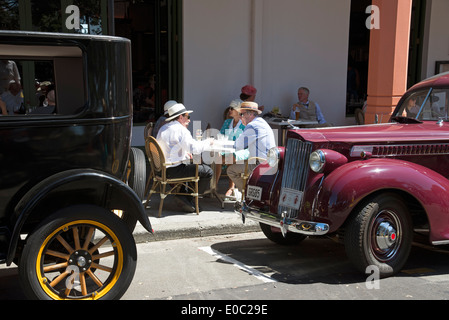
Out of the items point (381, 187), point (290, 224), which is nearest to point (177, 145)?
point (290, 224)

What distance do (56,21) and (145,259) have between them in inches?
187

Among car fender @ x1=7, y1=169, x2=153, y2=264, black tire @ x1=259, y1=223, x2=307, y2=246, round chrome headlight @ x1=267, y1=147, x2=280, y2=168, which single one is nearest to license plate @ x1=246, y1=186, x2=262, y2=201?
round chrome headlight @ x1=267, y1=147, x2=280, y2=168

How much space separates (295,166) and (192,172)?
6.42ft

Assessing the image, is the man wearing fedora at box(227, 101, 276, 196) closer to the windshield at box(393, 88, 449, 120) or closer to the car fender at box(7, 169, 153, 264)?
the windshield at box(393, 88, 449, 120)

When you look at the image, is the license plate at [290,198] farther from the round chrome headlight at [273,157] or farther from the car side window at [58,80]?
the car side window at [58,80]

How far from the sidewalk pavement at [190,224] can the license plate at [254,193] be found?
95 centimetres

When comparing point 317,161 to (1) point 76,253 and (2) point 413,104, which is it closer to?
(2) point 413,104

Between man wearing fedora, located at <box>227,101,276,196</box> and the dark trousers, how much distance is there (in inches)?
16.5

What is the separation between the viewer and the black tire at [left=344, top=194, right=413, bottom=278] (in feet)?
14.9

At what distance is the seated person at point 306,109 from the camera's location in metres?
10.0

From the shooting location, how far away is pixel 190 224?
6172mm
